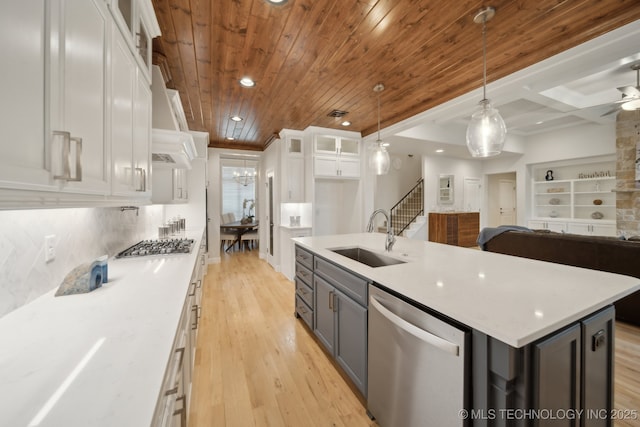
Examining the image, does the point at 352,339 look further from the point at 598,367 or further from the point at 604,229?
the point at 604,229

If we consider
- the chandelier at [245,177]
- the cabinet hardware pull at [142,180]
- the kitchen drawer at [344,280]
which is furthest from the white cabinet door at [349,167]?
the chandelier at [245,177]

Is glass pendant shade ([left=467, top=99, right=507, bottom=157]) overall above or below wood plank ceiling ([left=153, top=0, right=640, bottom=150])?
below

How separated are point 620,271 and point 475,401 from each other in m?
3.25

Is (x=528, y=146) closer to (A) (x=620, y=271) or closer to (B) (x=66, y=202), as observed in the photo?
(A) (x=620, y=271)

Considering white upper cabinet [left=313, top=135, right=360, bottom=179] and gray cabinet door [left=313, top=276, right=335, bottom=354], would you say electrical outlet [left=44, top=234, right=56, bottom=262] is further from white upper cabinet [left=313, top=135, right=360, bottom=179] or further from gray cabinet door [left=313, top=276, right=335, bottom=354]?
white upper cabinet [left=313, top=135, right=360, bottom=179]

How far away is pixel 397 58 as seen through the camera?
2.39 m

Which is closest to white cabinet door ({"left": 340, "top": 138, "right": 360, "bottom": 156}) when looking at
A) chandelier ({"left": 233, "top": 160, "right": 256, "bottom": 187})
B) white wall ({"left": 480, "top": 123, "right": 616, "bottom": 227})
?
chandelier ({"left": 233, "top": 160, "right": 256, "bottom": 187})

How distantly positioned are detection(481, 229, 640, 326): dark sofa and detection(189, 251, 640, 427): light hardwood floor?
0.90ft

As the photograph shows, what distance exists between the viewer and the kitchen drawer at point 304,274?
101 inches

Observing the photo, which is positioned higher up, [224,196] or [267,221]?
[224,196]

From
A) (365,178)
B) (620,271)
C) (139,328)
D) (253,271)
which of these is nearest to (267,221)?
(253,271)

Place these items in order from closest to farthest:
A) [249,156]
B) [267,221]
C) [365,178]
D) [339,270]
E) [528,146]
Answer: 1. [339,270]
2. [365,178]
3. [267,221]
4. [249,156]
5. [528,146]

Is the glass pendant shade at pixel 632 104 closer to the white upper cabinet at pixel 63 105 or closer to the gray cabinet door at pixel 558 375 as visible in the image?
the gray cabinet door at pixel 558 375

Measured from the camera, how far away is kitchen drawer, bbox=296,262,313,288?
8.43 ft
